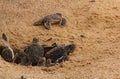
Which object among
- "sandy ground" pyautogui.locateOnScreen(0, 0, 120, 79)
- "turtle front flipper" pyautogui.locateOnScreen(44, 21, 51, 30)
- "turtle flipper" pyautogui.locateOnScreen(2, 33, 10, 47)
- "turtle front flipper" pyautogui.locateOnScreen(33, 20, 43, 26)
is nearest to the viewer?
"sandy ground" pyautogui.locateOnScreen(0, 0, 120, 79)

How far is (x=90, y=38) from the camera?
17.2 feet

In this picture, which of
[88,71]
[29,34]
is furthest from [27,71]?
[29,34]

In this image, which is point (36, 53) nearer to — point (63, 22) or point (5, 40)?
point (5, 40)

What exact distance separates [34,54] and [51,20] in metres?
1.15

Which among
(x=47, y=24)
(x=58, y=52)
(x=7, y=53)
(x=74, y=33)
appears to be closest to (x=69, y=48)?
(x=58, y=52)

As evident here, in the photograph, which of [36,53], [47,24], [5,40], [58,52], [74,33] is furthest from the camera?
[47,24]

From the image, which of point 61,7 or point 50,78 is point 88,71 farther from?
point 61,7

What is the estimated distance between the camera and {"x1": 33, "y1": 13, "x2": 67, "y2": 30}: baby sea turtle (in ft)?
18.4

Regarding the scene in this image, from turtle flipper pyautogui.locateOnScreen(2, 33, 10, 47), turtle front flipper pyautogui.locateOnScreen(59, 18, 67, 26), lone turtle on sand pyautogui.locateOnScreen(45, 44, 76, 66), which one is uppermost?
turtle flipper pyautogui.locateOnScreen(2, 33, 10, 47)

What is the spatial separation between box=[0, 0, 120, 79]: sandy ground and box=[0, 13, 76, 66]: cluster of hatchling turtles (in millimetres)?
121

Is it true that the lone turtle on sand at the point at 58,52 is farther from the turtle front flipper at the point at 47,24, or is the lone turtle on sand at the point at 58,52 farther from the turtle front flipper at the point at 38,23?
the turtle front flipper at the point at 38,23

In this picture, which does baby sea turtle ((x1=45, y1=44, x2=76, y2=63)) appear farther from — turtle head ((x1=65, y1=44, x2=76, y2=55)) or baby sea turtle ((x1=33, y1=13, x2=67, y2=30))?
baby sea turtle ((x1=33, y1=13, x2=67, y2=30))

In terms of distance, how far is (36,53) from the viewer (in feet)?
15.3

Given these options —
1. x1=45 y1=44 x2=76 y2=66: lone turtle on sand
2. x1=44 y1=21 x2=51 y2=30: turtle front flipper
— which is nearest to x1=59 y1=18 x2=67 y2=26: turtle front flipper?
x1=44 y1=21 x2=51 y2=30: turtle front flipper
